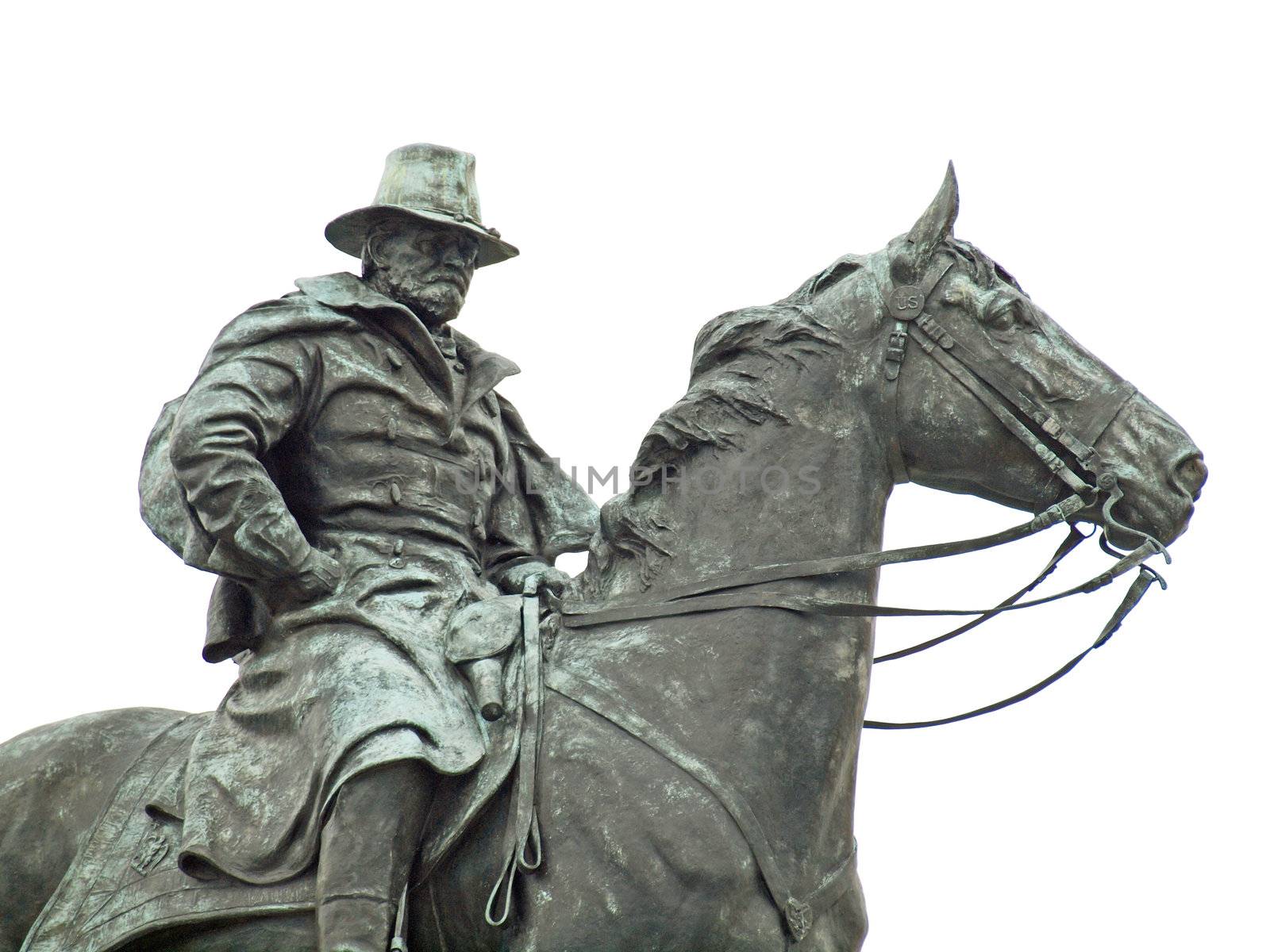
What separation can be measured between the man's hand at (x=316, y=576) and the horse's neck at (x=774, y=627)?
1.00 meters

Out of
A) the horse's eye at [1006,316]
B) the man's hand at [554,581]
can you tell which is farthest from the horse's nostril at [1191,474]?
the man's hand at [554,581]

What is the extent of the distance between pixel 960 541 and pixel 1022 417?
1.50 ft

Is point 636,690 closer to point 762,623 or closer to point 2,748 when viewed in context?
point 762,623

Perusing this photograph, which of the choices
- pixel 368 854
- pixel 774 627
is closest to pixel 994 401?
pixel 774 627

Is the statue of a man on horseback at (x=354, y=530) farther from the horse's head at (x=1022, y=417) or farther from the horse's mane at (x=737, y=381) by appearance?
the horse's head at (x=1022, y=417)

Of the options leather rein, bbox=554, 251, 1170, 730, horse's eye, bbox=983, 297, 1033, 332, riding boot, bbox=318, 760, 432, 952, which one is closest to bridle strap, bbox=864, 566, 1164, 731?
leather rein, bbox=554, 251, 1170, 730

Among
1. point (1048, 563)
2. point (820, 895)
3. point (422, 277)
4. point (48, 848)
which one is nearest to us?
point (820, 895)

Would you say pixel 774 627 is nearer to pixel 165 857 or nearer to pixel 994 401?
pixel 994 401

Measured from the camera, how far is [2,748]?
25.0 ft

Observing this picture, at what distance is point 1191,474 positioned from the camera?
6.79 metres

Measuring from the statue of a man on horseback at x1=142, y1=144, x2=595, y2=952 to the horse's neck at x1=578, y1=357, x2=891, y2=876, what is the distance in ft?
2.02

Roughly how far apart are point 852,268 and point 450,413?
1.64m

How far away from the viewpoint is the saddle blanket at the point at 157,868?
6574 millimetres

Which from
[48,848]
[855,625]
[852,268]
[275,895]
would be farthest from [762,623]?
[48,848]
